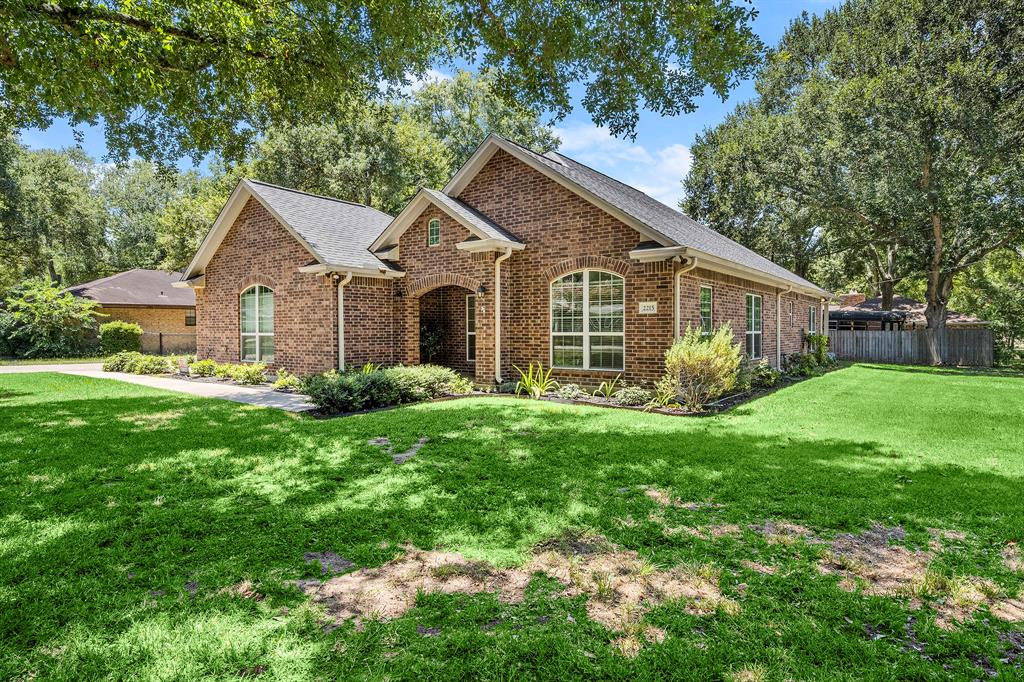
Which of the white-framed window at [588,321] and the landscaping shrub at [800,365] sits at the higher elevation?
the white-framed window at [588,321]

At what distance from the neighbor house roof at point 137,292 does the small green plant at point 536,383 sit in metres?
22.9

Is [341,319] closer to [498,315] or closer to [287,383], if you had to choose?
[287,383]

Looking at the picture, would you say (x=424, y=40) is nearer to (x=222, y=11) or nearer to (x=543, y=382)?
(x=222, y=11)

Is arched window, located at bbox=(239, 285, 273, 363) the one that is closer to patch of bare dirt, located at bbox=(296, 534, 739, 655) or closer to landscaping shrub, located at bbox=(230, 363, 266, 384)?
landscaping shrub, located at bbox=(230, 363, 266, 384)

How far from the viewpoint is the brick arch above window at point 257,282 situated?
615 inches

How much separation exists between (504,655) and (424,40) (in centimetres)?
1197

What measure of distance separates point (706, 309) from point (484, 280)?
533 cm

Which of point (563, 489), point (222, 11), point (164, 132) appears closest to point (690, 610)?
point (563, 489)

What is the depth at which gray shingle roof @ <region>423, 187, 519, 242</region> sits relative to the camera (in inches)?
509

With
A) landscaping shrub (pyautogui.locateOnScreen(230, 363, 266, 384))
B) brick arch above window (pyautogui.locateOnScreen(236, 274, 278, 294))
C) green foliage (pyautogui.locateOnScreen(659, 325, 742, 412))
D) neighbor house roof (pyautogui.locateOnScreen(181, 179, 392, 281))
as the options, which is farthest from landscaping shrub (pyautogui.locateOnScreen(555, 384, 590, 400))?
brick arch above window (pyautogui.locateOnScreen(236, 274, 278, 294))

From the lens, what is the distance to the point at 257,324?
1631 cm

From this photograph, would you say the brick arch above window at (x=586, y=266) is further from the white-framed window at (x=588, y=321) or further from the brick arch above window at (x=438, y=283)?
the brick arch above window at (x=438, y=283)

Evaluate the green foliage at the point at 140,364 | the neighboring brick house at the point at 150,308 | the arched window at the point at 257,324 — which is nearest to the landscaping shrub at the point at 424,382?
the arched window at the point at 257,324

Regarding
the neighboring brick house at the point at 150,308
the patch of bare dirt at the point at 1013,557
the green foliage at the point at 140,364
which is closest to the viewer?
the patch of bare dirt at the point at 1013,557
